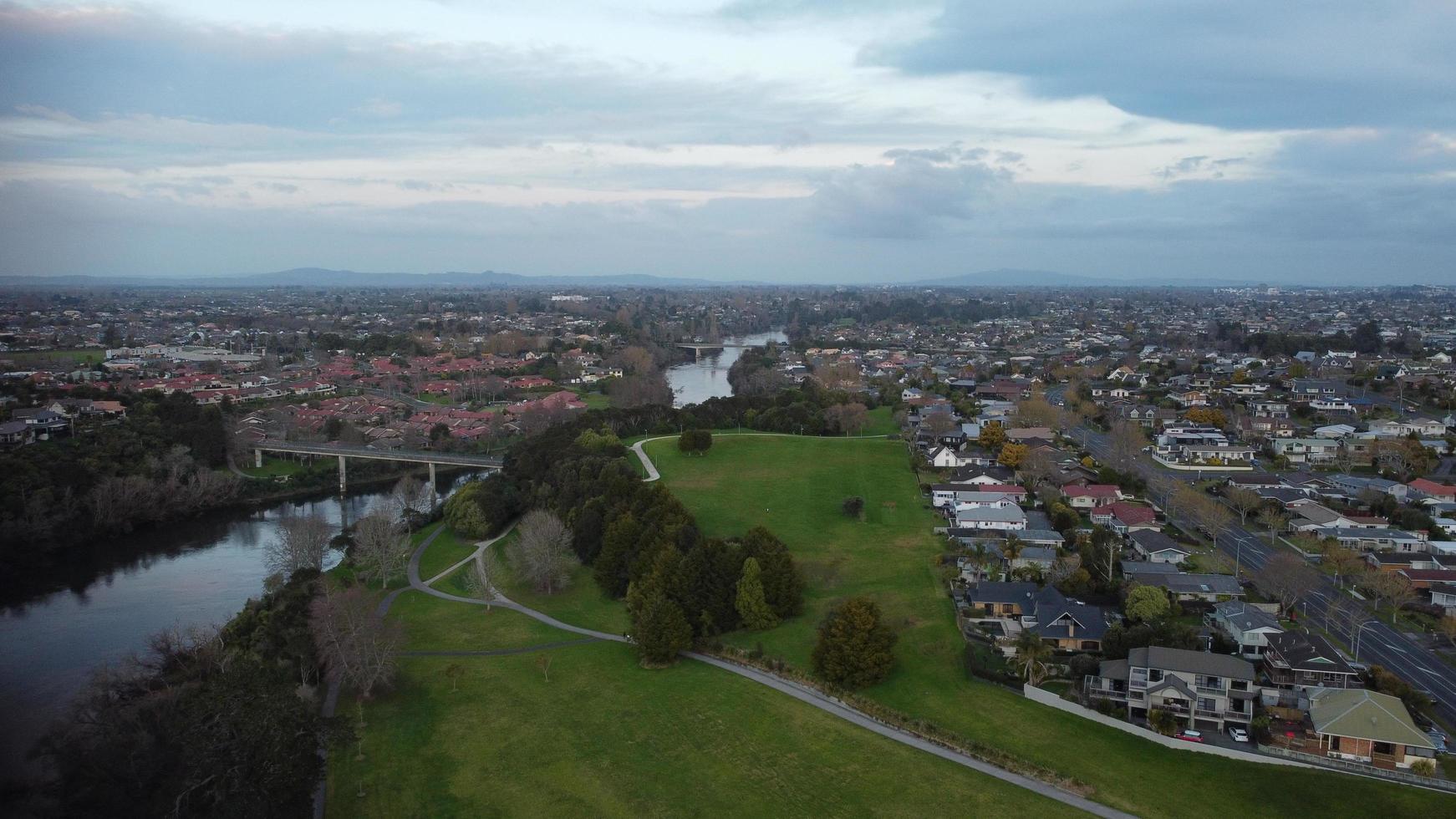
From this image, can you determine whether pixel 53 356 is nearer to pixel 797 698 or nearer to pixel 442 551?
pixel 442 551

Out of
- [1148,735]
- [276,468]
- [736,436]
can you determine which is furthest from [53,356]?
[1148,735]

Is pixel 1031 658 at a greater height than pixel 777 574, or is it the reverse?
pixel 777 574

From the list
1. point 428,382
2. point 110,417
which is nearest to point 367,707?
point 110,417

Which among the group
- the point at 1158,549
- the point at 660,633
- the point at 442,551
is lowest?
the point at 442,551

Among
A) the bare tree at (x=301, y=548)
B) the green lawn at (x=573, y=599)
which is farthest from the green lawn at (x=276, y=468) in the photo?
the green lawn at (x=573, y=599)

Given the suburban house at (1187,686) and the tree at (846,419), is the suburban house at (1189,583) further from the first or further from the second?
the tree at (846,419)

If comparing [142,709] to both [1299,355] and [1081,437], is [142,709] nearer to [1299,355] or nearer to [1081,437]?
[1081,437]

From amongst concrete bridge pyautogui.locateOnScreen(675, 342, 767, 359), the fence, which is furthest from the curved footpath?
concrete bridge pyautogui.locateOnScreen(675, 342, 767, 359)
